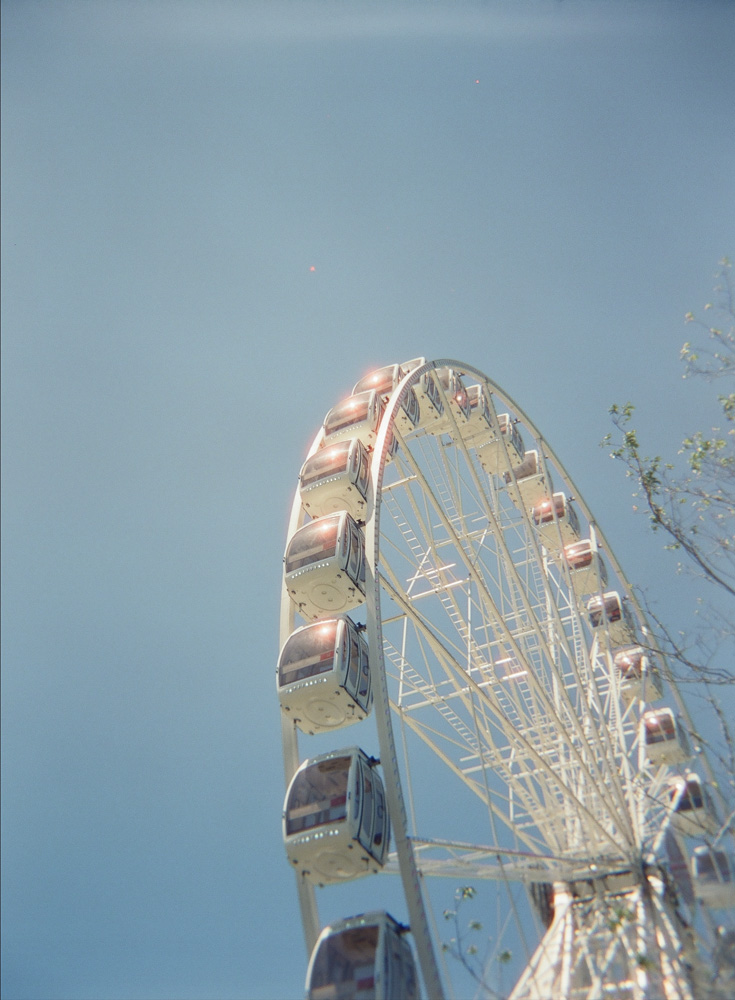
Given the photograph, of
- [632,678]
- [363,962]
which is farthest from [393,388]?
[363,962]

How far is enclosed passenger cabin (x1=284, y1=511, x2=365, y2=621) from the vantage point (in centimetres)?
1342

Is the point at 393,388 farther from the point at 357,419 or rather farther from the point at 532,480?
the point at 532,480

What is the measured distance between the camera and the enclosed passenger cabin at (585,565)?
2353 centimetres

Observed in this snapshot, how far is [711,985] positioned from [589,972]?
6.61 metres

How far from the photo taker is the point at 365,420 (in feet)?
57.2

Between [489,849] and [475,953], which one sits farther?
[489,849]

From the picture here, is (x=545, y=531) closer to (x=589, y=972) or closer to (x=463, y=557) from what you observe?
(x=463, y=557)

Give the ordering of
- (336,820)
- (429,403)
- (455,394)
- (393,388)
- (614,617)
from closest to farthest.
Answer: (336,820), (393,388), (429,403), (455,394), (614,617)

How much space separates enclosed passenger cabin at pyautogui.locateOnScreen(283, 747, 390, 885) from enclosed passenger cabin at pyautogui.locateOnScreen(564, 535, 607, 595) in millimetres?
13996

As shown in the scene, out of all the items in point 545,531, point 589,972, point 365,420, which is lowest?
point 589,972

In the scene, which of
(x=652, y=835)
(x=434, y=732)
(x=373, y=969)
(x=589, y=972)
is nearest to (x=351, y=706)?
(x=373, y=969)

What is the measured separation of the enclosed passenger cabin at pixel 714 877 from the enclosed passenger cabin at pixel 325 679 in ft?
17.0

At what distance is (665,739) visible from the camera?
782 inches

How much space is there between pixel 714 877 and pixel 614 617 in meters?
13.7
